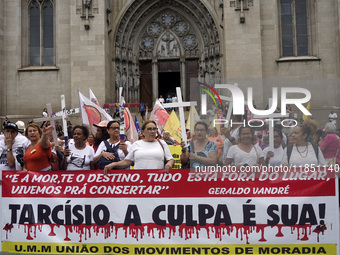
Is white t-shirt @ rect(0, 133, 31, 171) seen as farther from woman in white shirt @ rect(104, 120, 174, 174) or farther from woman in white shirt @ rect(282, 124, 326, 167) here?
woman in white shirt @ rect(282, 124, 326, 167)

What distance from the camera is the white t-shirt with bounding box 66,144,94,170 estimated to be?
18.9 feet

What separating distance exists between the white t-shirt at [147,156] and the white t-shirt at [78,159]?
76cm

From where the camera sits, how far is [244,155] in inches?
201

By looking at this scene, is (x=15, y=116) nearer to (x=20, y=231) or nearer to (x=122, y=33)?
(x=122, y=33)

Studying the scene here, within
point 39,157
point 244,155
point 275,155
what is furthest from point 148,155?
point 275,155

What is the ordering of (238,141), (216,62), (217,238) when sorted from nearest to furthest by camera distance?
(217,238), (238,141), (216,62)

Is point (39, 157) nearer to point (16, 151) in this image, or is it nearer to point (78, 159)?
point (78, 159)

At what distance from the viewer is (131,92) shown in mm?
22719

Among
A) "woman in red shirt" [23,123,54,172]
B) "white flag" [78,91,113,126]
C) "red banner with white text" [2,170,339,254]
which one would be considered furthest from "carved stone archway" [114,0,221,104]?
"red banner with white text" [2,170,339,254]

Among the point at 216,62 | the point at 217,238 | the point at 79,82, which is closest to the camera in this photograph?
the point at 217,238

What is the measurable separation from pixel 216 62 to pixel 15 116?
1176cm

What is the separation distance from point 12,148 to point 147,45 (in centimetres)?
1783

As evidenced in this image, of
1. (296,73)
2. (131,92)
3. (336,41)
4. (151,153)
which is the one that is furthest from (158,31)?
(151,153)

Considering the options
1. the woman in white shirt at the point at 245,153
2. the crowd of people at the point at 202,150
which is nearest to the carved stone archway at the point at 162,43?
the crowd of people at the point at 202,150
